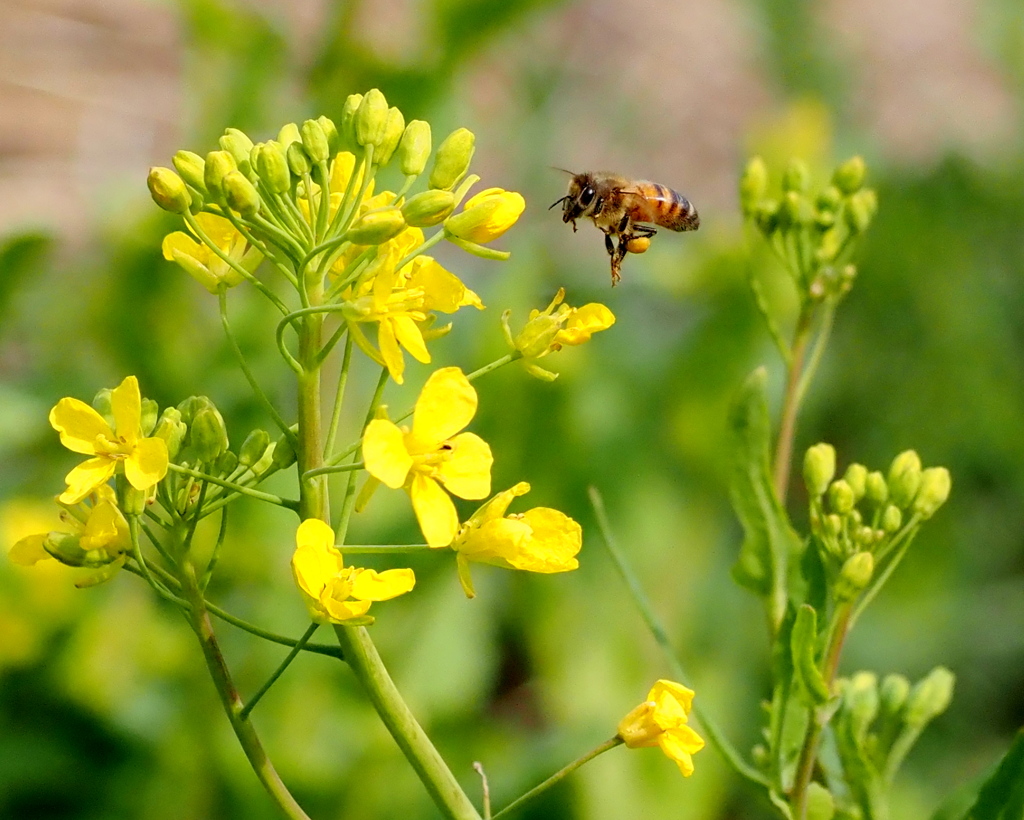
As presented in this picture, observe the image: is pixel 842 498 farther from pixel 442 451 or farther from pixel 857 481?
pixel 442 451

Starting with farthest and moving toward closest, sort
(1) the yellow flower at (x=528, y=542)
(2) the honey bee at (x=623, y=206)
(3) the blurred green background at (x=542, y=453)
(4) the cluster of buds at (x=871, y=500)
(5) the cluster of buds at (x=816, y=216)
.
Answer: (3) the blurred green background at (x=542, y=453), (2) the honey bee at (x=623, y=206), (5) the cluster of buds at (x=816, y=216), (4) the cluster of buds at (x=871, y=500), (1) the yellow flower at (x=528, y=542)

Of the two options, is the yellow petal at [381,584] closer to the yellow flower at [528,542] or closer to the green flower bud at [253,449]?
the yellow flower at [528,542]

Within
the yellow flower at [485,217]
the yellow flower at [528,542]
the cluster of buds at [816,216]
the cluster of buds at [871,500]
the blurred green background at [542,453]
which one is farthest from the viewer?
the blurred green background at [542,453]

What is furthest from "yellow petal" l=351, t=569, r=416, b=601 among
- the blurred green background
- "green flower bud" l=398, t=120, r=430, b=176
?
the blurred green background

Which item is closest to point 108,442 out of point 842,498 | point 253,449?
point 253,449

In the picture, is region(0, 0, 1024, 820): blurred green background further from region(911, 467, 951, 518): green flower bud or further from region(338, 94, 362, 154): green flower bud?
region(338, 94, 362, 154): green flower bud

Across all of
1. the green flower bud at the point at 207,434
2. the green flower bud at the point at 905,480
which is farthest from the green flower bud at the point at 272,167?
the green flower bud at the point at 905,480

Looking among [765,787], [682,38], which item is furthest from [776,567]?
[682,38]
